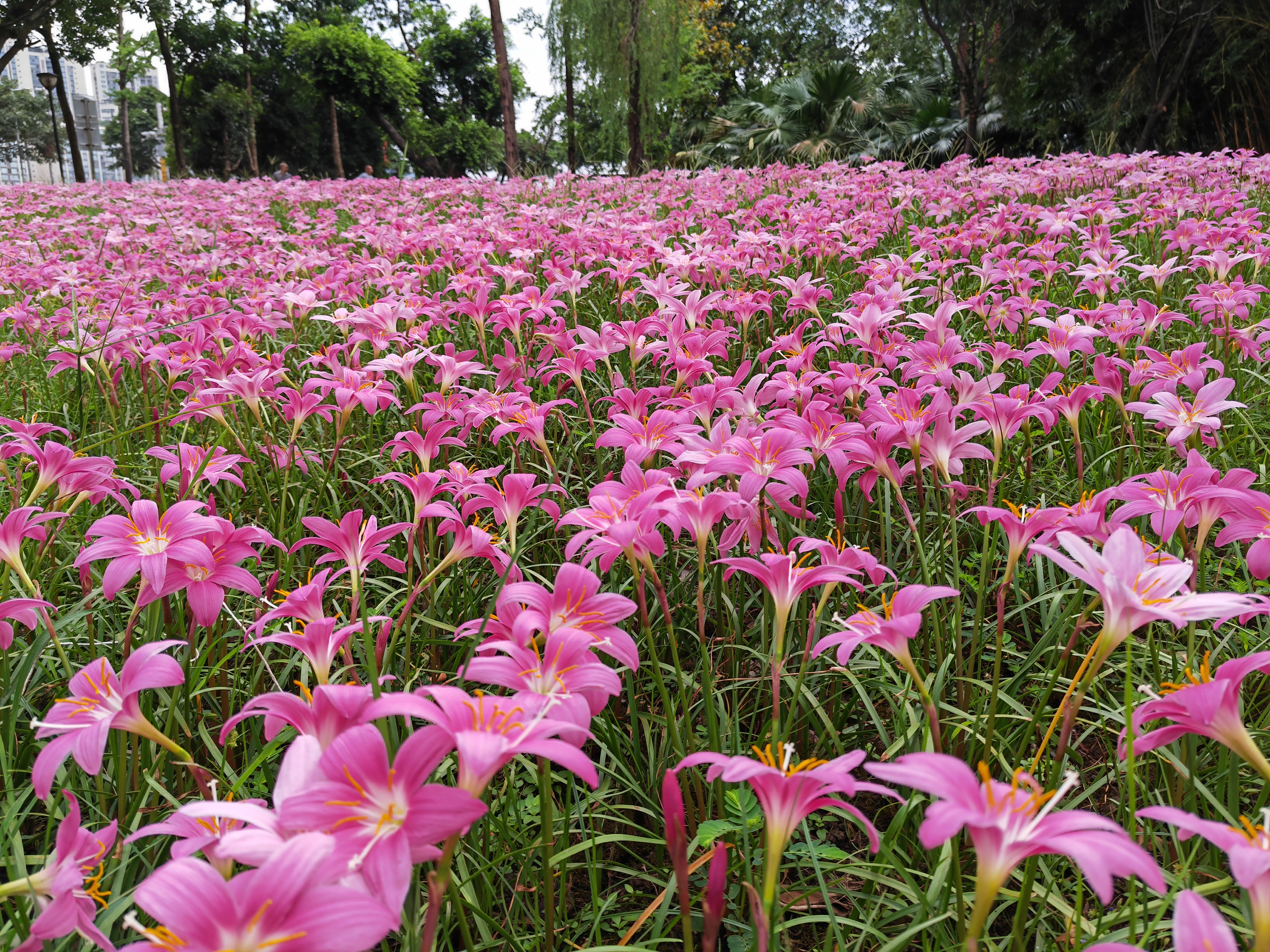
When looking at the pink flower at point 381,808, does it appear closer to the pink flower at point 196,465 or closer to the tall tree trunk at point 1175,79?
the pink flower at point 196,465

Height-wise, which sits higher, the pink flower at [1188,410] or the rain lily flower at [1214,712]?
the pink flower at [1188,410]

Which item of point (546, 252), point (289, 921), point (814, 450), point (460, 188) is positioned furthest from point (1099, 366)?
point (460, 188)

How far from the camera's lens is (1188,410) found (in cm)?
181

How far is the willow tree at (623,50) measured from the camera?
20.0 m

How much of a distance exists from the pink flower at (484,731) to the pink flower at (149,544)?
65 centimetres

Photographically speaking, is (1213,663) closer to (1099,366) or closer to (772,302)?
(1099,366)

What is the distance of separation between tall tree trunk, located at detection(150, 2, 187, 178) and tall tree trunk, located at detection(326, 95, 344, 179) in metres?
5.39

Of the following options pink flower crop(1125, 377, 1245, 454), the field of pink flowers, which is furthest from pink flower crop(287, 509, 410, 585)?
pink flower crop(1125, 377, 1245, 454)

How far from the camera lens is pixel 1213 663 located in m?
1.90

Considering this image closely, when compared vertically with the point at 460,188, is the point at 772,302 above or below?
below

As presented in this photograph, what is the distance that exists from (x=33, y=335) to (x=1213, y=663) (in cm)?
548

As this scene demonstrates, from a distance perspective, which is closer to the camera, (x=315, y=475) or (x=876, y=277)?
(x=315, y=475)

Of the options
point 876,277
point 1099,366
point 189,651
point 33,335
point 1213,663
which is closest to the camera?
point 189,651

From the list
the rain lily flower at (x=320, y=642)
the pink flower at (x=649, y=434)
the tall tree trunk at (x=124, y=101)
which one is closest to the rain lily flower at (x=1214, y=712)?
the pink flower at (x=649, y=434)
